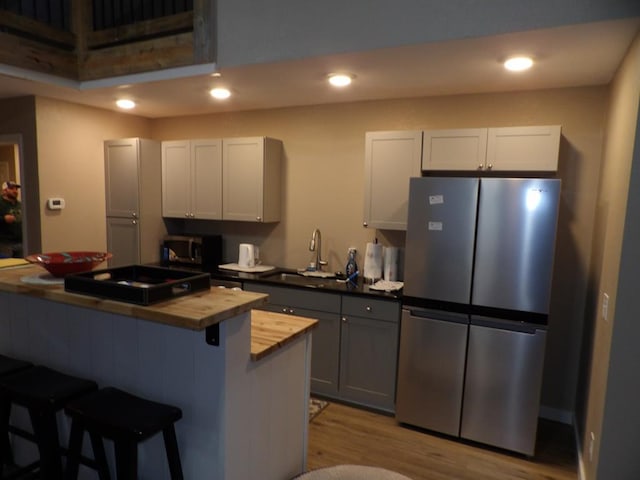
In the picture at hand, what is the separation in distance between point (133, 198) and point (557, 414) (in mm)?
4158

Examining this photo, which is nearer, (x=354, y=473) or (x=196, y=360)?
(x=196, y=360)

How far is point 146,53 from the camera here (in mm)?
3205

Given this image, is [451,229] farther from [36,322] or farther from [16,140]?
[16,140]

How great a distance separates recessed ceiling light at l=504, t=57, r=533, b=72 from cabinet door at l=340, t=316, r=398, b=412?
6.10 feet

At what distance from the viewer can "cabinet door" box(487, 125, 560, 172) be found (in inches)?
114

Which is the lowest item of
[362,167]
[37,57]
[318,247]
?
[318,247]

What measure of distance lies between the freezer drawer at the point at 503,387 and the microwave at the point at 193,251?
2.49m

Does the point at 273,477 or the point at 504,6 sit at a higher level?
the point at 504,6

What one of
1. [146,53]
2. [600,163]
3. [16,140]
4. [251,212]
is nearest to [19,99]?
[16,140]

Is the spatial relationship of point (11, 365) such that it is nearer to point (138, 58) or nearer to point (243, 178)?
point (138, 58)

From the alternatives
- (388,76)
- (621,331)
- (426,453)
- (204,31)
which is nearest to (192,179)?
(204,31)

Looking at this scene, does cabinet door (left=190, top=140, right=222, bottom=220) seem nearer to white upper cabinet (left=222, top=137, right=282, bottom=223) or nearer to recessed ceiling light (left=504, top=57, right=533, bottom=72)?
white upper cabinet (left=222, top=137, right=282, bottom=223)

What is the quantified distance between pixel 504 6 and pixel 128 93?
2.93 meters

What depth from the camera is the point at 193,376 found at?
1.80m
